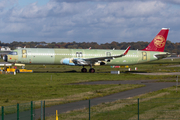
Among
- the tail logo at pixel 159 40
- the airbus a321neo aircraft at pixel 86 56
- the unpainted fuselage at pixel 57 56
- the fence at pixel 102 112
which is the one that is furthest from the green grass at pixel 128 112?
the tail logo at pixel 159 40

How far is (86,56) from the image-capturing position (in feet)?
168

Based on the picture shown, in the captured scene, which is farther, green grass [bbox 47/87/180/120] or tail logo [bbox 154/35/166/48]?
tail logo [bbox 154/35/166/48]

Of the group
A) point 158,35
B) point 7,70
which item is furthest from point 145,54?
point 7,70

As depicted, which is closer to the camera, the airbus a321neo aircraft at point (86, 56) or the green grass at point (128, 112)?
the green grass at point (128, 112)

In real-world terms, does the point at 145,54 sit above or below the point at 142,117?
above

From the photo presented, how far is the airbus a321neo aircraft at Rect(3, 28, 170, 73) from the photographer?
4838 centimetres

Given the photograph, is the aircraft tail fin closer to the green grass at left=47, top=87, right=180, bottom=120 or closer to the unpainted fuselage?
the unpainted fuselage

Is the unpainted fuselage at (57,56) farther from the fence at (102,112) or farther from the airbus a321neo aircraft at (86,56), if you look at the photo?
the fence at (102,112)

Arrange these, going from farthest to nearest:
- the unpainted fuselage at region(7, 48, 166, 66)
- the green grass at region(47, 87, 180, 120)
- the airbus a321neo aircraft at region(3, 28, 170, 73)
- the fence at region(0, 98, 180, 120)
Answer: the airbus a321neo aircraft at region(3, 28, 170, 73), the unpainted fuselage at region(7, 48, 166, 66), the green grass at region(47, 87, 180, 120), the fence at region(0, 98, 180, 120)

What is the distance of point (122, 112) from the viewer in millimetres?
16766

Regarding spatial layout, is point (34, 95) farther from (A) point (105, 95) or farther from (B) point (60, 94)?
(A) point (105, 95)

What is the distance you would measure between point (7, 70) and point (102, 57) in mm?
18439

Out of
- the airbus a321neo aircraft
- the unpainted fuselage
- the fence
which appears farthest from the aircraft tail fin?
the fence

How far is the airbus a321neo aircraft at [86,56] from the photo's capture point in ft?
159
